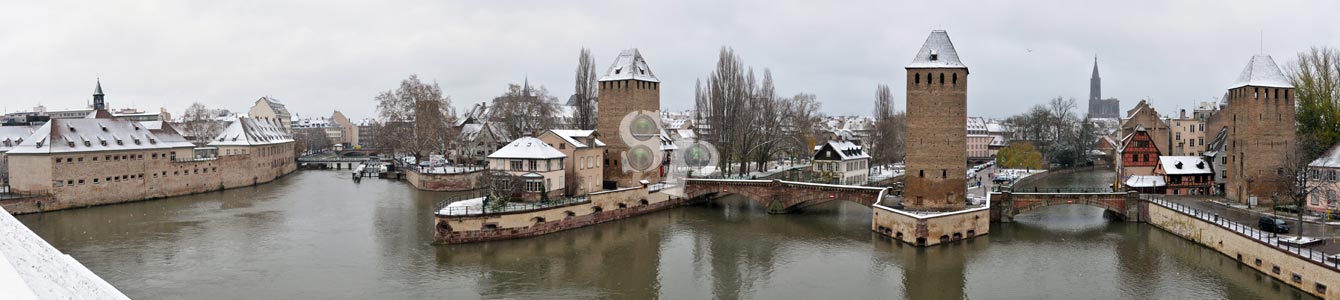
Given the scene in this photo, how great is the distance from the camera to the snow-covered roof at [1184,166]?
3839 cm

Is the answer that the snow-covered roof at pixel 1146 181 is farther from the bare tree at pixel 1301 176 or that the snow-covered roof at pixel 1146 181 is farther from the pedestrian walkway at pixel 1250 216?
the bare tree at pixel 1301 176

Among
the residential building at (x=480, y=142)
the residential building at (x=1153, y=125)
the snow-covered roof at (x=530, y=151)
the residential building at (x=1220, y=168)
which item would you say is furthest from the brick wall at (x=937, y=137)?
the residential building at (x=1153, y=125)

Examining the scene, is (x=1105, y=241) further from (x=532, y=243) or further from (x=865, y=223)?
(x=532, y=243)

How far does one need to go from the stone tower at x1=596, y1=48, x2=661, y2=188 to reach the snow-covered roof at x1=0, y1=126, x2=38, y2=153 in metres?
28.4

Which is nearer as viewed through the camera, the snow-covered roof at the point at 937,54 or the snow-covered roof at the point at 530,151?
the snow-covered roof at the point at 937,54

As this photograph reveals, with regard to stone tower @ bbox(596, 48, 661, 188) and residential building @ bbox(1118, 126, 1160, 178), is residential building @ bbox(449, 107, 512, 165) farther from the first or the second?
residential building @ bbox(1118, 126, 1160, 178)

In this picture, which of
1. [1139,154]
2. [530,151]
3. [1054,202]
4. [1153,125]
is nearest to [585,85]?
[530,151]

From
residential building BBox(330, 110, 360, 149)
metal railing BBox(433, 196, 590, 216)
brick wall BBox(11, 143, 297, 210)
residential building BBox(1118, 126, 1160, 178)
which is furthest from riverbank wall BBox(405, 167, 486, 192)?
residential building BBox(330, 110, 360, 149)

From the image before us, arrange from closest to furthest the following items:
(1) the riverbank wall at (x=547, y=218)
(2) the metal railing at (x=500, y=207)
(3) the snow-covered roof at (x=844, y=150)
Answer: (1) the riverbank wall at (x=547, y=218) → (2) the metal railing at (x=500, y=207) → (3) the snow-covered roof at (x=844, y=150)

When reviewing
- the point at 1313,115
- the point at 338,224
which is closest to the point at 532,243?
the point at 338,224

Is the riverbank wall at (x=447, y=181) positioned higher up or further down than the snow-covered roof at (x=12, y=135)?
further down

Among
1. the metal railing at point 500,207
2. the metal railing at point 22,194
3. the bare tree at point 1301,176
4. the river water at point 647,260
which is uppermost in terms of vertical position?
the bare tree at point 1301,176

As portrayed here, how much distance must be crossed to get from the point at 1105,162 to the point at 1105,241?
51.8 m

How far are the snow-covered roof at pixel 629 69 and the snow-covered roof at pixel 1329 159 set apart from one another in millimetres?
27448
